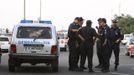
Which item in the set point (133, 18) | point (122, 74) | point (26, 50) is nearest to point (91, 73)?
point (122, 74)

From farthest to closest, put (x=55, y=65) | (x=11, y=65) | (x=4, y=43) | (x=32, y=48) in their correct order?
(x=4, y=43) → (x=55, y=65) → (x=11, y=65) → (x=32, y=48)

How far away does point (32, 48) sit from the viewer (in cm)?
1834

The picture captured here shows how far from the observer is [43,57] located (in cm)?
1830

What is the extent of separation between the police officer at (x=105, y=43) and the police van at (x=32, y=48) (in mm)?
1789

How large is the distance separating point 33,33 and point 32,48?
73cm

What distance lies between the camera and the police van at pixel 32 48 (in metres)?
18.2

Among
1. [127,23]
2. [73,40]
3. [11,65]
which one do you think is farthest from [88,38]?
[127,23]

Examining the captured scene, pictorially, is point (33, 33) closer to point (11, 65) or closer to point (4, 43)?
point (11, 65)

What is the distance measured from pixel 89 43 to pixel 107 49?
37.0 inches

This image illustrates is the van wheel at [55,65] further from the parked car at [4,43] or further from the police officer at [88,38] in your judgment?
the parked car at [4,43]

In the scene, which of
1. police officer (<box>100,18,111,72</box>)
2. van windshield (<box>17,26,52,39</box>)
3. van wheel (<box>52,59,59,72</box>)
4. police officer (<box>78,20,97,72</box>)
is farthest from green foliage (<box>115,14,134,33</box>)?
van wheel (<box>52,59,59,72</box>)

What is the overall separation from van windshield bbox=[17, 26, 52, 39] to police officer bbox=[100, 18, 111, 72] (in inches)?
76.0

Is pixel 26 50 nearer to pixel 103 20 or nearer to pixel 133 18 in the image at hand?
pixel 103 20

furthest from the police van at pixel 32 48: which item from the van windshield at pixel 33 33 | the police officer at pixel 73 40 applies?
the police officer at pixel 73 40
